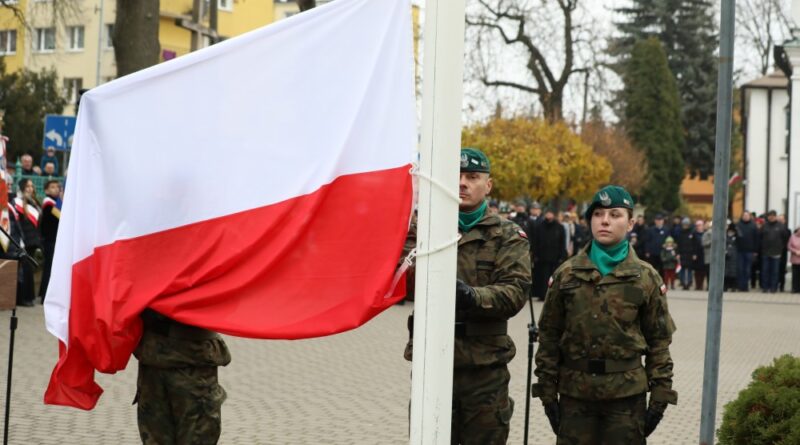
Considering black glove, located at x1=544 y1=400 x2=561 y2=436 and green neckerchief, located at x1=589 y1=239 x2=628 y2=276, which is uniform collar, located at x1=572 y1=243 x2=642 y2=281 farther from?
black glove, located at x1=544 y1=400 x2=561 y2=436

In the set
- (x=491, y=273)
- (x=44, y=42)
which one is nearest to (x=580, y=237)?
(x=491, y=273)

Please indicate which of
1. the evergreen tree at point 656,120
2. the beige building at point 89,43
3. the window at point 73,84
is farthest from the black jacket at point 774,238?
the window at point 73,84

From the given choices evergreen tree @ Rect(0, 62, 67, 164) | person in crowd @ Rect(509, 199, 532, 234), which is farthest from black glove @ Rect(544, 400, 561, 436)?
evergreen tree @ Rect(0, 62, 67, 164)

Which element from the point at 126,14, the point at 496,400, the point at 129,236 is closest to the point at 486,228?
the point at 496,400

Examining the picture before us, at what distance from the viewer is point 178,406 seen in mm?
6363

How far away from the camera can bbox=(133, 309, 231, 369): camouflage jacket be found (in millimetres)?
6277

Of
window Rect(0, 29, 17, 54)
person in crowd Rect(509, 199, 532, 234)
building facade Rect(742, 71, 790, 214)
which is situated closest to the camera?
person in crowd Rect(509, 199, 532, 234)

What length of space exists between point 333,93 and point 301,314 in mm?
928

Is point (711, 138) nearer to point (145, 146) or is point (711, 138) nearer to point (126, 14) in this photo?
point (126, 14)

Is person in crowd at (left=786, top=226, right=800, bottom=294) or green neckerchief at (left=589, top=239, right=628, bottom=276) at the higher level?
green neckerchief at (left=589, top=239, right=628, bottom=276)

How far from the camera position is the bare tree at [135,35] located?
19.8m

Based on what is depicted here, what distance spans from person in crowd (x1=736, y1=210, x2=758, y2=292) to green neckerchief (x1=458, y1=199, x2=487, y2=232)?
26.3 metres

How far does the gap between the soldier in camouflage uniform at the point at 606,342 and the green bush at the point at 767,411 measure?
859mm

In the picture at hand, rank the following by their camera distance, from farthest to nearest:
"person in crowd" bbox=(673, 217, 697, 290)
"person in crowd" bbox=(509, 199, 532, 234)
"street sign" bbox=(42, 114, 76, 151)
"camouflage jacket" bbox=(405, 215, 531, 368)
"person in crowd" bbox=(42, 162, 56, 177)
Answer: "person in crowd" bbox=(673, 217, 697, 290)
"person in crowd" bbox=(509, 199, 532, 234)
"person in crowd" bbox=(42, 162, 56, 177)
"street sign" bbox=(42, 114, 76, 151)
"camouflage jacket" bbox=(405, 215, 531, 368)
